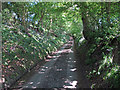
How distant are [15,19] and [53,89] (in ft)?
40.9

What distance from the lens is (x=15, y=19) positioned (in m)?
15.2

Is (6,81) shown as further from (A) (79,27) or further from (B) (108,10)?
(A) (79,27)

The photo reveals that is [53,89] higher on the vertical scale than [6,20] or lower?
lower

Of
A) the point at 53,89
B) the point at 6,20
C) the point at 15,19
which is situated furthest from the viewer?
the point at 15,19

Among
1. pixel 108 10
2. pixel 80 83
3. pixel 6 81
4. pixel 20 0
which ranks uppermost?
pixel 20 0

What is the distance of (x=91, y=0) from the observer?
27.1ft

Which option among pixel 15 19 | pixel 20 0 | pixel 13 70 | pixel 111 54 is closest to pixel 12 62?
pixel 13 70

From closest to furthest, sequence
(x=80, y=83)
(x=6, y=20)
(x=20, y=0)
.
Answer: (x=80, y=83)
(x=20, y=0)
(x=6, y=20)

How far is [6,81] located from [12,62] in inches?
70.1

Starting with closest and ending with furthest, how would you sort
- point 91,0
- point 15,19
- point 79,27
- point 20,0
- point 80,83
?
point 80,83 → point 91,0 → point 20,0 → point 15,19 → point 79,27

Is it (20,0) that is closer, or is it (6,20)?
(20,0)

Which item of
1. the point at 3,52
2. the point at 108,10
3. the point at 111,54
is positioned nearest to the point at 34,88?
the point at 3,52

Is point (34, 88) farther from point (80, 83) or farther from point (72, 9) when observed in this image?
point (72, 9)

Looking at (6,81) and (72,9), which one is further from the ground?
(72,9)
